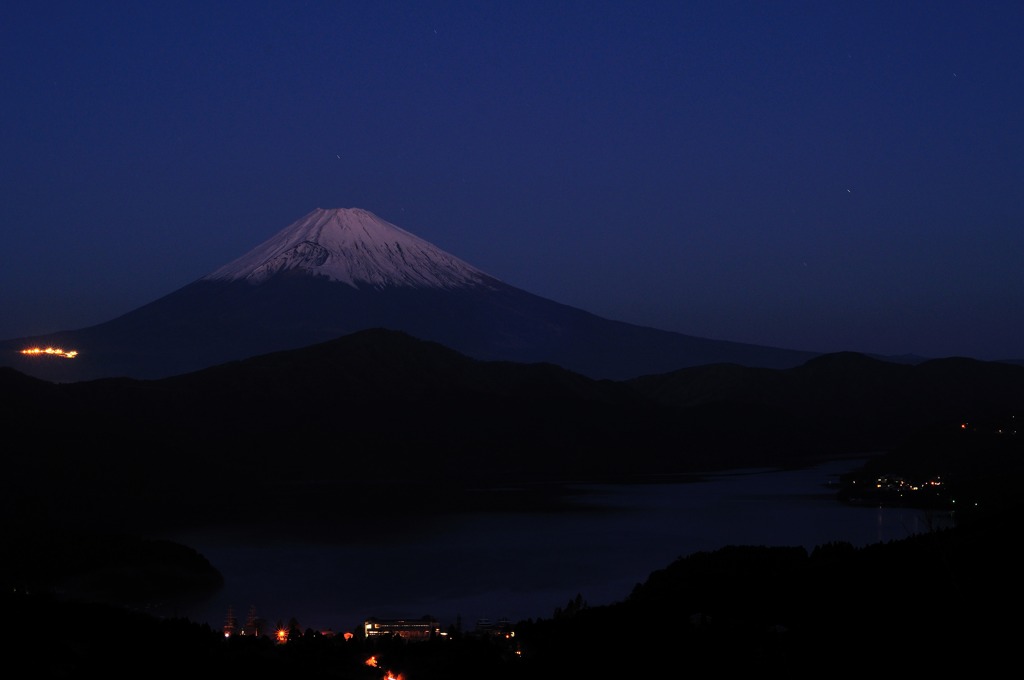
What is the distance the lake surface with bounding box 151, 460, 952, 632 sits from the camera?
167ft

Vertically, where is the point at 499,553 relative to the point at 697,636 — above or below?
below

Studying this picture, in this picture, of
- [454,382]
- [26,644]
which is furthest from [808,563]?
[454,382]

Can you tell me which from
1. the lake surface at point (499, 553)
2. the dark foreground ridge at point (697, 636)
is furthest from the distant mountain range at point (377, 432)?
the dark foreground ridge at point (697, 636)

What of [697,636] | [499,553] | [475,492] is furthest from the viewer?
[475,492]

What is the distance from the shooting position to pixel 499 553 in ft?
223

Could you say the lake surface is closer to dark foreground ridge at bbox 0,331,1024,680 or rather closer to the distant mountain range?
dark foreground ridge at bbox 0,331,1024,680

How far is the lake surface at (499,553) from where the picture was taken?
5100 cm

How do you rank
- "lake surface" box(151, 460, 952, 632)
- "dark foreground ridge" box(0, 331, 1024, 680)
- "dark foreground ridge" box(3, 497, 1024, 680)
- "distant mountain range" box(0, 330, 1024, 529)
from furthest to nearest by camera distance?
1. "distant mountain range" box(0, 330, 1024, 529)
2. "lake surface" box(151, 460, 952, 632)
3. "dark foreground ridge" box(0, 331, 1024, 680)
4. "dark foreground ridge" box(3, 497, 1024, 680)

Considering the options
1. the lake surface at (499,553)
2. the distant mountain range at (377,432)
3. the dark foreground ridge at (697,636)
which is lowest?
the lake surface at (499,553)

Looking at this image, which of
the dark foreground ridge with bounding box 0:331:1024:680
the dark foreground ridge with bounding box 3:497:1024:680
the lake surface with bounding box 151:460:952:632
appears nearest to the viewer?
the dark foreground ridge with bounding box 3:497:1024:680

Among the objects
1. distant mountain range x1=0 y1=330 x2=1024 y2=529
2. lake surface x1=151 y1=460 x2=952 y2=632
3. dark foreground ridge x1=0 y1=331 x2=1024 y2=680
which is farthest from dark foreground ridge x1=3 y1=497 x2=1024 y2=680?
distant mountain range x1=0 y1=330 x2=1024 y2=529

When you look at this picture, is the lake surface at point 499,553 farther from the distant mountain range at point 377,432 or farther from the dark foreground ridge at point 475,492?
the distant mountain range at point 377,432

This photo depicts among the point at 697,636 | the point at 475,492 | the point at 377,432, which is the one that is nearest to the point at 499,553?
the point at 697,636

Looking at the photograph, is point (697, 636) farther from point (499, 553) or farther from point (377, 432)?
point (377, 432)
